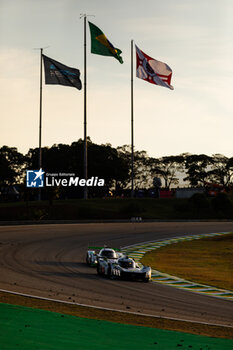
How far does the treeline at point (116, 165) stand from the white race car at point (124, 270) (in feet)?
276

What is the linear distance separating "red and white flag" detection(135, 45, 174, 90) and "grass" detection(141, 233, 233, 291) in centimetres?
2324

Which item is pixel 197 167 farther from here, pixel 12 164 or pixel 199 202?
pixel 199 202

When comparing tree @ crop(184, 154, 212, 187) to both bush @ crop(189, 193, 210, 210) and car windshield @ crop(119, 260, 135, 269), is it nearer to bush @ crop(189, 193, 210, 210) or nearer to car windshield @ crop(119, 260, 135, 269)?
bush @ crop(189, 193, 210, 210)

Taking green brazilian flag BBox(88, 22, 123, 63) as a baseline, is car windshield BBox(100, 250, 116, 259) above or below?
below

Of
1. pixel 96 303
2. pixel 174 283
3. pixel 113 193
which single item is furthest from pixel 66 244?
pixel 113 193

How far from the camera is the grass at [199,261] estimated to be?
27.1 meters

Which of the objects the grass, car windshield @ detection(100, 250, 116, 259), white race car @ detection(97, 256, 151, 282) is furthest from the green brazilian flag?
white race car @ detection(97, 256, 151, 282)

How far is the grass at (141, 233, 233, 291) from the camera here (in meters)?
27.1

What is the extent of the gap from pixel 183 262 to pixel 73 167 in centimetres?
7675

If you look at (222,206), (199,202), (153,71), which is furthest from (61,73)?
(222,206)

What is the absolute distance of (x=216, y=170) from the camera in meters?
151

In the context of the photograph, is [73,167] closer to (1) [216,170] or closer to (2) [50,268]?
(1) [216,170]

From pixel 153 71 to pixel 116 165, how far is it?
52.6 metres

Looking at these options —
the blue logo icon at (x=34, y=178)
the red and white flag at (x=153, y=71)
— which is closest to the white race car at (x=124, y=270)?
the red and white flag at (x=153, y=71)
